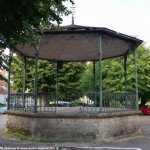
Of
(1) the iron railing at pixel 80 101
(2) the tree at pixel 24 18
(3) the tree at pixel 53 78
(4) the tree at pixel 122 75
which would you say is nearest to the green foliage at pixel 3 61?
(2) the tree at pixel 24 18

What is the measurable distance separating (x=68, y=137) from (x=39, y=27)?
250 inches

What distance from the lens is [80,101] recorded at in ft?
43.8

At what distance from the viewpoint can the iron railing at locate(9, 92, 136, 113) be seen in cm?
1292

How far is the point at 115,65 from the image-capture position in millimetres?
32906

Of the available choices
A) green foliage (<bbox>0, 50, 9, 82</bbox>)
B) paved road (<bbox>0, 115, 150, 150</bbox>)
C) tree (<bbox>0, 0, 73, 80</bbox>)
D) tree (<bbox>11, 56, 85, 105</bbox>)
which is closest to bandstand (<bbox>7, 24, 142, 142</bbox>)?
paved road (<bbox>0, 115, 150, 150</bbox>)

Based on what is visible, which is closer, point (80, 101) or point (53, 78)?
point (80, 101)

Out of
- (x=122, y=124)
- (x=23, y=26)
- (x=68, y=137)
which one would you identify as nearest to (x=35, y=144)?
(x=68, y=137)

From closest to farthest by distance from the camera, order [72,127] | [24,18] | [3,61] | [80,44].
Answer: [3,61] → [24,18] → [72,127] → [80,44]

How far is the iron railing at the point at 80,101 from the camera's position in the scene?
42.4 feet

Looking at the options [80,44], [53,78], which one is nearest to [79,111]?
[80,44]

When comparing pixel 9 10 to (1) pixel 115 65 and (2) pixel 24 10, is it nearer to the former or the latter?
(2) pixel 24 10

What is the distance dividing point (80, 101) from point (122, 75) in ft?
64.5

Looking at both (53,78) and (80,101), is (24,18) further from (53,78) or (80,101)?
(53,78)

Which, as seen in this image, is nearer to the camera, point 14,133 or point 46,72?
point 14,133
